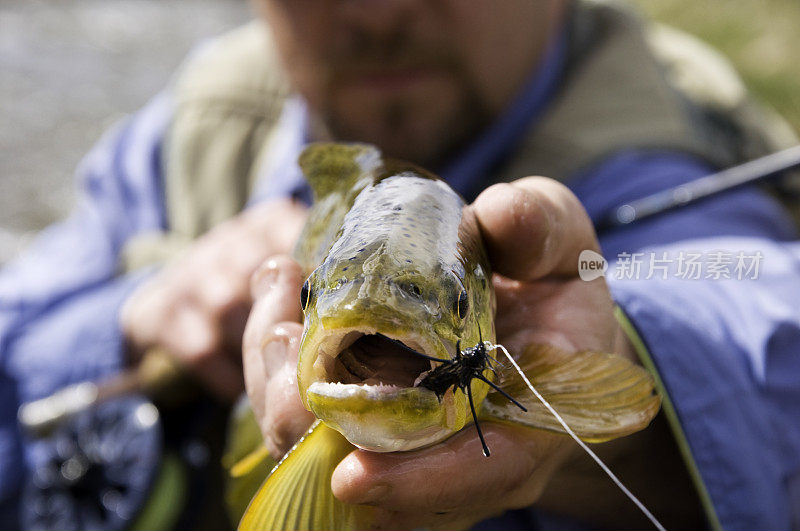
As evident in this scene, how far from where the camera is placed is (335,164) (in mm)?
1028

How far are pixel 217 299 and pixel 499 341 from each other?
807mm

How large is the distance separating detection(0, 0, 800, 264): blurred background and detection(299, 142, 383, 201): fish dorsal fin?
294 centimetres

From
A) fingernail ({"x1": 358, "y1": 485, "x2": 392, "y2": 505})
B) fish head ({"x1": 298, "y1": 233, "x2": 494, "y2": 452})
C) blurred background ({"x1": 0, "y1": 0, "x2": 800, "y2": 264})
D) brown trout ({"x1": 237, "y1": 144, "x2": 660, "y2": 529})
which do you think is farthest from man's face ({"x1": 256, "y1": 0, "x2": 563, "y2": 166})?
blurred background ({"x1": 0, "y1": 0, "x2": 800, "y2": 264})

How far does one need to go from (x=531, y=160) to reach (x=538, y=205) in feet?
2.52

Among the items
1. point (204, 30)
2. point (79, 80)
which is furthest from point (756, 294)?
point (204, 30)

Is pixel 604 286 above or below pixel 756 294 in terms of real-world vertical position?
above

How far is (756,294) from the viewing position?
1152 mm

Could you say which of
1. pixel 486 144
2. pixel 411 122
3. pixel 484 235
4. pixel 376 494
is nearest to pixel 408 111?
pixel 411 122

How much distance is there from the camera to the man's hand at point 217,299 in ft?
4.81

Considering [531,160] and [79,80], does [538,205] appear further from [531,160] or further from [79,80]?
[79,80]

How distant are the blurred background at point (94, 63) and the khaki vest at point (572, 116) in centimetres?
171

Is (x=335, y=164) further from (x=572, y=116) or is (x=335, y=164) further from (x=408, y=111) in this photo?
(x=572, y=116)

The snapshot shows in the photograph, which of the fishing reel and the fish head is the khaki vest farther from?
the fish head

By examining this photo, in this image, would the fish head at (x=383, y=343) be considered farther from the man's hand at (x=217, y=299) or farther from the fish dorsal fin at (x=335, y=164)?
the man's hand at (x=217, y=299)
